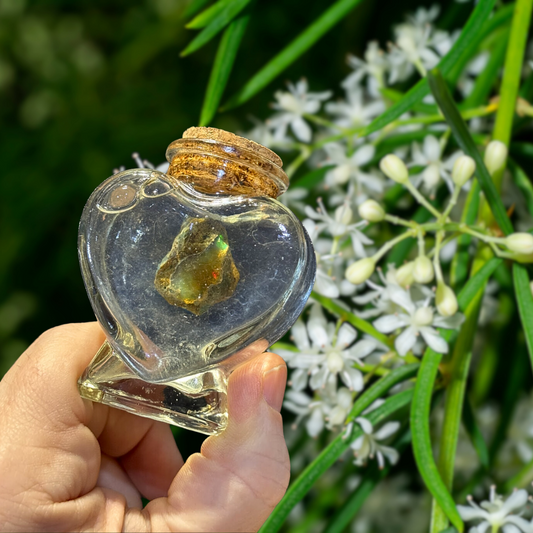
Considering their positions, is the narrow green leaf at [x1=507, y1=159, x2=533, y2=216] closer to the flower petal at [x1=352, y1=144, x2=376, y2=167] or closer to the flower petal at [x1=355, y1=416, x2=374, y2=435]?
the flower petal at [x1=352, y1=144, x2=376, y2=167]

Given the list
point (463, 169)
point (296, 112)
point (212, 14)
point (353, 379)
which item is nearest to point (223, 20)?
point (212, 14)

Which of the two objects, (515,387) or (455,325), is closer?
(455,325)

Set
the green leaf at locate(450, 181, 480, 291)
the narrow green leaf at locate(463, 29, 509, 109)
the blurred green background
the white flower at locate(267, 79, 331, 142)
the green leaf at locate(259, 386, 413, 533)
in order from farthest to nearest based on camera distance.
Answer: the blurred green background → the white flower at locate(267, 79, 331, 142) → the narrow green leaf at locate(463, 29, 509, 109) → the green leaf at locate(450, 181, 480, 291) → the green leaf at locate(259, 386, 413, 533)

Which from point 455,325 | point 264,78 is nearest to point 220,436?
point 455,325

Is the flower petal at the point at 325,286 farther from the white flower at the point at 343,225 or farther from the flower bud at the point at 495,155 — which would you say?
the flower bud at the point at 495,155

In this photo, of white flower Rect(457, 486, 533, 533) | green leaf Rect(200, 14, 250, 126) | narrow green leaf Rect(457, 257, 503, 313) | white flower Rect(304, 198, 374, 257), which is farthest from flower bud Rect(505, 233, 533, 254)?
green leaf Rect(200, 14, 250, 126)

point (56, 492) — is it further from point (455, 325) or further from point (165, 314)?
point (455, 325)

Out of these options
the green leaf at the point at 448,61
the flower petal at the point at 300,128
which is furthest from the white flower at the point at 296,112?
the green leaf at the point at 448,61
